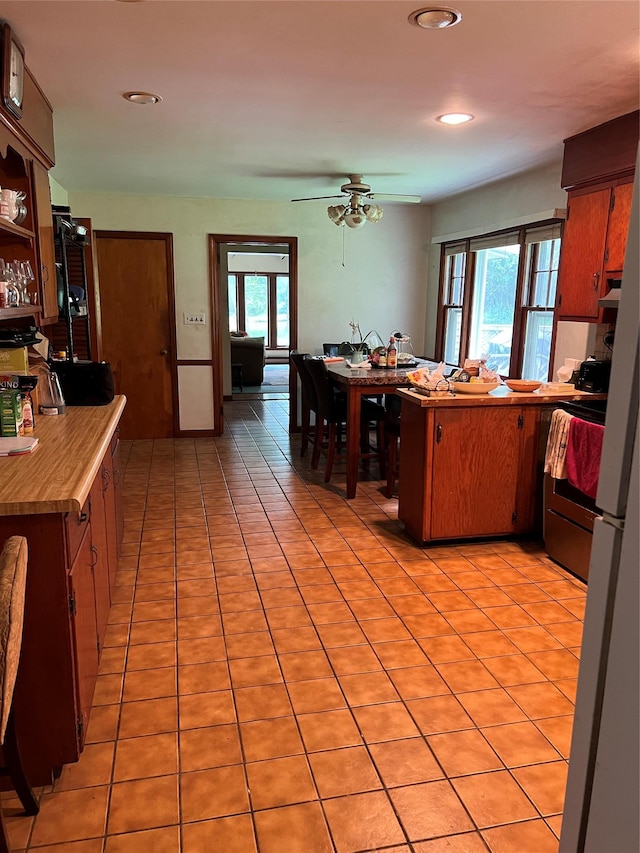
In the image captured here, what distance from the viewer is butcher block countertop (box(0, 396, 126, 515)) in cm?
167

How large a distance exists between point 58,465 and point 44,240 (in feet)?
4.85

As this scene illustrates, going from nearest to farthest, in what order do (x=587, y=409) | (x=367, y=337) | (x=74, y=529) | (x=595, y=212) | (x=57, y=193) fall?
(x=74, y=529) < (x=587, y=409) < (x=595, y=212) < (x=57, y=193) < (x=367, y=337)

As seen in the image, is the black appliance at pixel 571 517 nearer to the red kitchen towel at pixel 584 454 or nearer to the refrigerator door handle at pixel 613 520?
the red kitchen towel at pixel 584 454

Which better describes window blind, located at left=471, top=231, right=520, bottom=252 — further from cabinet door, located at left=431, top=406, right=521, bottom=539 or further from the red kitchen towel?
the red kitchen towel

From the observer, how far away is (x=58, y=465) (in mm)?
2041

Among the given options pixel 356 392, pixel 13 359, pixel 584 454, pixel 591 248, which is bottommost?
pixel 584 454

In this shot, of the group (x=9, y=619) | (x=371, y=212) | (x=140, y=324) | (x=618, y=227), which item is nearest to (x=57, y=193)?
(x=140, y=324)

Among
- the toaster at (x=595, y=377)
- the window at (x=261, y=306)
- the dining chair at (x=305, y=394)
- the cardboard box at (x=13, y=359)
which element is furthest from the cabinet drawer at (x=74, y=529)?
the window at (x=261, y=306)

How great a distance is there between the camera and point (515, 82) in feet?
9.43

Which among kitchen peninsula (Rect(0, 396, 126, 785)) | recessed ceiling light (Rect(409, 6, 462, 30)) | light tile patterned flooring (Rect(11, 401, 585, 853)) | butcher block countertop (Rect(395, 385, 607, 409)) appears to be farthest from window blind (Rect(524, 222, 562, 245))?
kitchen peninsula (Rect(0, 396, 126, 785))

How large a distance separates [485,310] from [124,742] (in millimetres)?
4801

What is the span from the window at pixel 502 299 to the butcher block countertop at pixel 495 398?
572mm

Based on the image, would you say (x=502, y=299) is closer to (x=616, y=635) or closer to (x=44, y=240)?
(x=44, y=240)

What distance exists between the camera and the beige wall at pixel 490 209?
4555mm
